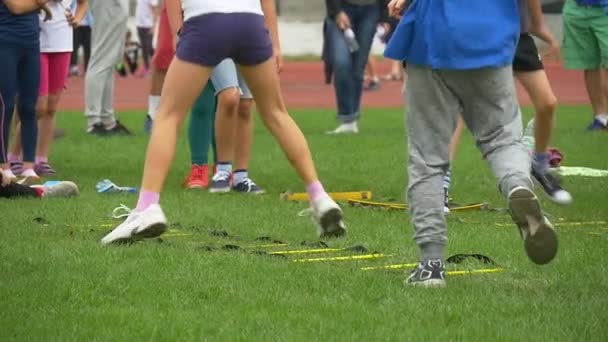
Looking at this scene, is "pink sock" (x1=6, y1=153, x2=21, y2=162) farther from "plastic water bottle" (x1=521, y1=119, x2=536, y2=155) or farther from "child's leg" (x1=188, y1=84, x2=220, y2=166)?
"plastic water bottle" (x1=521, y1=119, x2=536, y2=155)

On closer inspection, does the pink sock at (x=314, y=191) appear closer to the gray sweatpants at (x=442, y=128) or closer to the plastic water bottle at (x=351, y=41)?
the gray sweatpants at (x=442, y=128)

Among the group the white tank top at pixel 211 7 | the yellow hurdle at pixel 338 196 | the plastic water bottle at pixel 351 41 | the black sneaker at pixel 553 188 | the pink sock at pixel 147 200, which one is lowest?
the plastic water bottle at pixel 351 41

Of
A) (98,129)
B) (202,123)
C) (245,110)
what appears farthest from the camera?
(98,129)

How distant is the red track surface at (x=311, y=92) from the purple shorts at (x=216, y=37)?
1325cm

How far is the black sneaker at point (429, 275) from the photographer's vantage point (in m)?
6.54

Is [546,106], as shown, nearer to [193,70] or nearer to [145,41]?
[193,70]

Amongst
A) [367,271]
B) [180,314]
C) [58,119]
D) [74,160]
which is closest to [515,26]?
[367,271]

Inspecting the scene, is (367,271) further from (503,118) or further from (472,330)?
(472,330)

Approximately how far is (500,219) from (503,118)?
9.07 ft

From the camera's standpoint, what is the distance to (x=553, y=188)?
31.4 feet

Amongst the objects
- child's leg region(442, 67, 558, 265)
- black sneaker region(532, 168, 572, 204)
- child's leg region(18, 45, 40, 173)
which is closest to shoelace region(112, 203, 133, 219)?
child's leg region(18, 45, 40, 173)

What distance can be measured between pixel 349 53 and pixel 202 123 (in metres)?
5.03

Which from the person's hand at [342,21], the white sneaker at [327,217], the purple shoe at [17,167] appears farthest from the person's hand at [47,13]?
the person's hand at [342,21]

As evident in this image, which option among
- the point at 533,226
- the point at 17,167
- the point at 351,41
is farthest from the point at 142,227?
the point at 351,41
